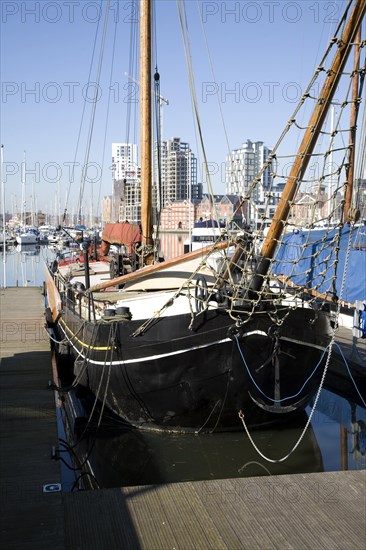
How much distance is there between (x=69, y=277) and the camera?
1652cm

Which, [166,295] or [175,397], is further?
[166,295]

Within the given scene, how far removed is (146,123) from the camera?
14281 millimetres

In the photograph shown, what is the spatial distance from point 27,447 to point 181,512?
256cm

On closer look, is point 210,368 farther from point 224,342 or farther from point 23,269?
point 23,269

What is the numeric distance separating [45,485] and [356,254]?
12665 mm

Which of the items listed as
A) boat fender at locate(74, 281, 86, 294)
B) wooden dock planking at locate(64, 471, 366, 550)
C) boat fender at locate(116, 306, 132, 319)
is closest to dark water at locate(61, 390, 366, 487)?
boat fender at locate(116, 306, 132, 319)

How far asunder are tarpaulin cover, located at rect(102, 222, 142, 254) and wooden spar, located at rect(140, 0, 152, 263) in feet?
1.21

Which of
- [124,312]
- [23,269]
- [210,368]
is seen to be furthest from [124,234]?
[23,269]

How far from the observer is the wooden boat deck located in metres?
5.35

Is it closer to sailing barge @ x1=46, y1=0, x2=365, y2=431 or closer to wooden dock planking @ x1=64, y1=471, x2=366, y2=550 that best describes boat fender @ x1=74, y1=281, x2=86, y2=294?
sailing barge @ x1=46, y1=0, x2=365, y2=431

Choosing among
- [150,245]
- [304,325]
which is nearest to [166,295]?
[304,325]

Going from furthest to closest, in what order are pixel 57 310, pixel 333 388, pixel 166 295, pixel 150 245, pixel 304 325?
1. pixel 57 310
2. pixel 150 245
3. pixel 333 388
4. pixel 166 295
5. pixel 304 325

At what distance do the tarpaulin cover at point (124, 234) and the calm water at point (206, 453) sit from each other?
525 centimetres

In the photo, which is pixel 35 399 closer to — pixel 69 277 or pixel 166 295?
pixel 166 295
